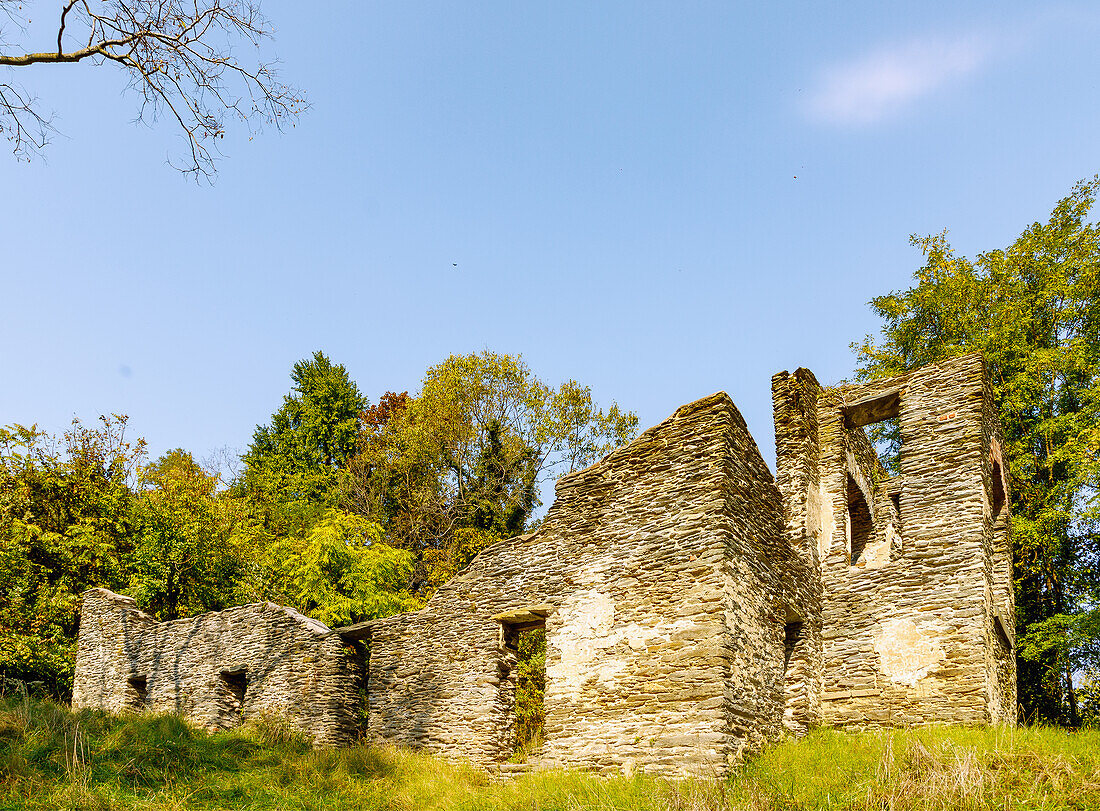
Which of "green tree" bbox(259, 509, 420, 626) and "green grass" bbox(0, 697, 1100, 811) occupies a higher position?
"green tree" bbox(259, 509, 420, 626)

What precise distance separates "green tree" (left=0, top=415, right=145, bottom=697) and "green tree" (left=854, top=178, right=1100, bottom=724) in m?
21.4

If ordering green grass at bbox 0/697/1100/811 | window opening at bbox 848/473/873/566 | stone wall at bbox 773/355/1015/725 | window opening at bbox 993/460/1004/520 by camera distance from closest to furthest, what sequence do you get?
green grass at bbox 0/697/1100/811
stone wall at bbox 773/355/1015/725
window opening at bbox 993/460/1004/520
window opening at bbox 848/473/873/566

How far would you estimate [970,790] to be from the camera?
695 cm

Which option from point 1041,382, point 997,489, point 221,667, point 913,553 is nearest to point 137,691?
point 221,667

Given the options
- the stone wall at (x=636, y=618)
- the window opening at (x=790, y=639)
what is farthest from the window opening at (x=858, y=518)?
the window opening at (x=790, y=639)

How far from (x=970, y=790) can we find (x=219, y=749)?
967 centimetres

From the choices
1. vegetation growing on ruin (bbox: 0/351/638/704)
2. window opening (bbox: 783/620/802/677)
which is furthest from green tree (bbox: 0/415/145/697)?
A: window opening (bbox: 783/620/802/677)

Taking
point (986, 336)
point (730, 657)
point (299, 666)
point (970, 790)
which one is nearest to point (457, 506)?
point (299, 666)

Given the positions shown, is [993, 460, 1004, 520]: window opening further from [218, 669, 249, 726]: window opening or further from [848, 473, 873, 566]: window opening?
[218, 669, 249, 726]: window opening

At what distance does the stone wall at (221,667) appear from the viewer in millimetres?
13906

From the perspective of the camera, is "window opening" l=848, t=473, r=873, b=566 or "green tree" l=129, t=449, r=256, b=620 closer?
"window opening" l=848, t=473, r=873, b=566

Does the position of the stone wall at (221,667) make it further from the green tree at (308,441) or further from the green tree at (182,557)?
the green tree at (308,441)

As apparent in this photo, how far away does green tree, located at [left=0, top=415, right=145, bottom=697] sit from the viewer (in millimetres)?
19219

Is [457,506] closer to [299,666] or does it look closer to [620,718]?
[299,666]
